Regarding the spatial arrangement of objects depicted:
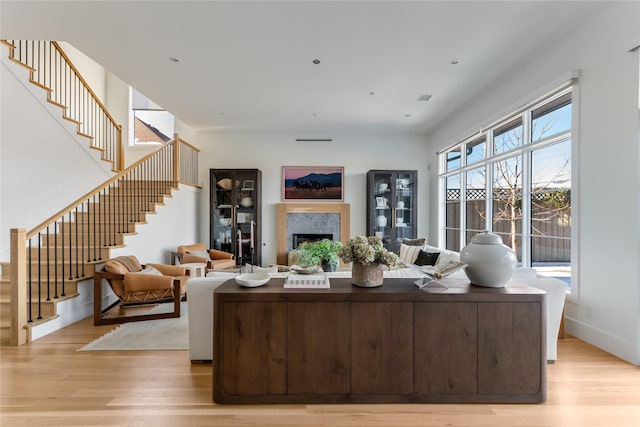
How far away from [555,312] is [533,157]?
2.20 metres

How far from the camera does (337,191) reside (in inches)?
274

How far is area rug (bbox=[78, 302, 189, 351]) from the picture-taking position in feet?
9.34

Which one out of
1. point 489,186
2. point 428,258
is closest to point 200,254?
point 428,258

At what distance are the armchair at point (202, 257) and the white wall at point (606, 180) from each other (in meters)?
4.94

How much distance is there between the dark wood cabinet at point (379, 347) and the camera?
192 cm

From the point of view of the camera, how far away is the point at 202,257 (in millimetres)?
5457

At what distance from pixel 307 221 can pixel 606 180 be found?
5.12 meters

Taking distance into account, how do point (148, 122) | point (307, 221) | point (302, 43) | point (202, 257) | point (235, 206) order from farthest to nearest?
point (148, 122) → point (307, 221) → point (235, 206) → point (202, 257) → point (302, 43)

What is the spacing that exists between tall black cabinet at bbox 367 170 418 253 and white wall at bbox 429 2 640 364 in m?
3.56

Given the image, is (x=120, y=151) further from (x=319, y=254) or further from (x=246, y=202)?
(x=319, y=254)

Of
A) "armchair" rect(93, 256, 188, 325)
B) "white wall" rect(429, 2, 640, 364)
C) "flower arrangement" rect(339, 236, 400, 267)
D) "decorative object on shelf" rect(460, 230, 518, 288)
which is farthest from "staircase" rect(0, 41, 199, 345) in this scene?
"white wall" rect(429, 2, 640, 364)

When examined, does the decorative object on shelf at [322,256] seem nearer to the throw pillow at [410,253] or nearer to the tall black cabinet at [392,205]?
the throw pillow at [410,253]

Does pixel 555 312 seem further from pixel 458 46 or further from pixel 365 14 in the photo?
pixel 365 14

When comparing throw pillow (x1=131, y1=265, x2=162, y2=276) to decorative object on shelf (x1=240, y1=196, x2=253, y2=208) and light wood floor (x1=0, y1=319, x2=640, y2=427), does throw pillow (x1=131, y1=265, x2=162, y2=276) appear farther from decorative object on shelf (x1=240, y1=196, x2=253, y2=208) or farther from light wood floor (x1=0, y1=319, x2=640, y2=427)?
decorative object on shelf (x1=240, y1=196, x2=253, y2=208)
